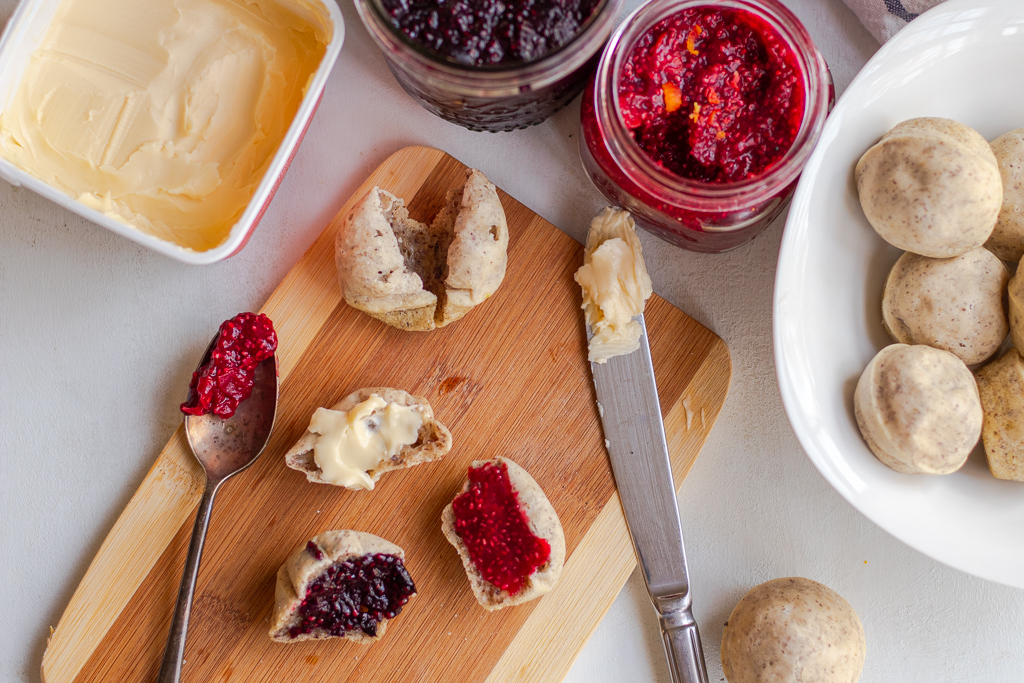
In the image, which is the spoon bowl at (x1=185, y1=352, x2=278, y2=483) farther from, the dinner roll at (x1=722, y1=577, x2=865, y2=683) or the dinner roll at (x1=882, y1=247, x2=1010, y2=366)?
the dinner roll at (x1=882, y1=247, x2=1010, y2=366)

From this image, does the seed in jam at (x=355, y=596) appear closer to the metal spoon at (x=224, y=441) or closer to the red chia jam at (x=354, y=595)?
the red chia jam at (x=354, y=595)

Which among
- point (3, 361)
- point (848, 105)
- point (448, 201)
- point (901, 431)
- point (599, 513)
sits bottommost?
point (3, 361)

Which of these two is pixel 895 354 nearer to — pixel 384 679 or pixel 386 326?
pixel 386 326

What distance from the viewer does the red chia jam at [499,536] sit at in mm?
1977

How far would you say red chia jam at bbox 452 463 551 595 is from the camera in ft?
6.48

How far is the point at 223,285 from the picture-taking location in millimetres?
2158

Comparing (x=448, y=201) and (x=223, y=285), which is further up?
(x=448, y=201)

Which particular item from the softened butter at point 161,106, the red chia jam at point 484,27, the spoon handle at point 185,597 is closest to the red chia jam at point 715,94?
the red chia jam at point 484,27

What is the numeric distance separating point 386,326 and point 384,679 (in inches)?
41.8

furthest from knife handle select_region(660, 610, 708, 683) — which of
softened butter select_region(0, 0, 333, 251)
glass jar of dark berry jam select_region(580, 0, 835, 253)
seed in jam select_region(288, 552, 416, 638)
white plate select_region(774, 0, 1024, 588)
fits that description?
softened butter select_region(0, 0, 333, 251)

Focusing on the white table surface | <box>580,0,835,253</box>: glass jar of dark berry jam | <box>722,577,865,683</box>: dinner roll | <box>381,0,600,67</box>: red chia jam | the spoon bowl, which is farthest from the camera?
the white table surface

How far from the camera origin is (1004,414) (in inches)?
68.7

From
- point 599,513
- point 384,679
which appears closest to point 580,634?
point 599,513

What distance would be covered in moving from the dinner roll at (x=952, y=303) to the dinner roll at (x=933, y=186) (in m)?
0.07
